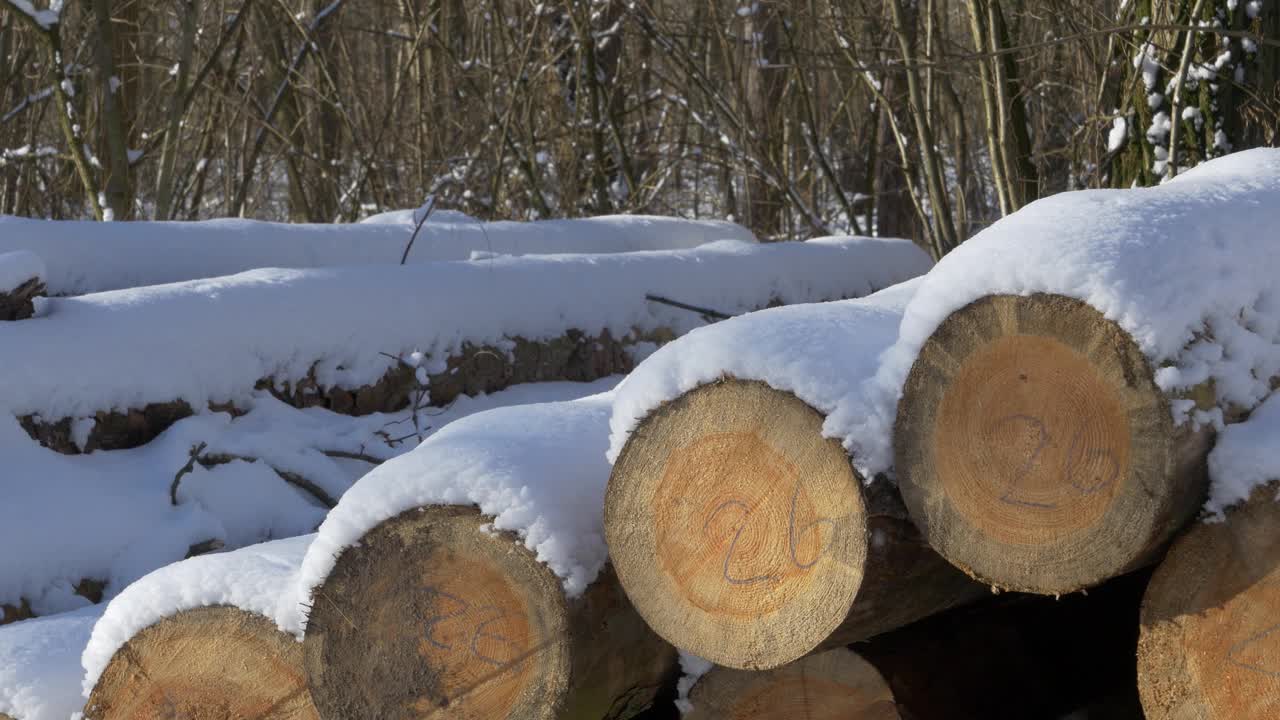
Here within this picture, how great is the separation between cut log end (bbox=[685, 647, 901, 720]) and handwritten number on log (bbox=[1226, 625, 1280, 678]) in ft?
1.69

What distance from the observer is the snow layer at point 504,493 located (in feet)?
5.76

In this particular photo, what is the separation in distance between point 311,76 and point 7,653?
29.8 feet

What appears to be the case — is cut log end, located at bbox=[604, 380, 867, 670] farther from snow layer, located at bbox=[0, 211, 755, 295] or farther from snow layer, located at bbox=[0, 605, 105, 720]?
snow layer, located at bbox=[0, 211, 755, 295]

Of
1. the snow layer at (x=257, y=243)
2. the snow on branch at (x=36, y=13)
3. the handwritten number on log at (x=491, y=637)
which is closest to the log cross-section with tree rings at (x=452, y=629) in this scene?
the handwritten number on log at (x=491, y=637)

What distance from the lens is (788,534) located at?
5.50 ft

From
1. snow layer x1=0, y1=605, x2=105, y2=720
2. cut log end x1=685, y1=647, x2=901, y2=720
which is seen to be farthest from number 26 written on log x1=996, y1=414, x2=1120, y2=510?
snow layer x1=0, y1=605, x2=105, y2=720

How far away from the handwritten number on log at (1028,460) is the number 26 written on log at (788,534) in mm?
230

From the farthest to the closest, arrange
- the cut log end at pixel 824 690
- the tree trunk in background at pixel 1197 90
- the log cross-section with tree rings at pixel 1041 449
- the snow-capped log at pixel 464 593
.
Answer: the tree trunk in background at pixel 1197 90 < the cut log end at pixel 824 690 < the snow-capped log at pixel 464 593 < the log cross-section with tree rings at pixel 1041 449

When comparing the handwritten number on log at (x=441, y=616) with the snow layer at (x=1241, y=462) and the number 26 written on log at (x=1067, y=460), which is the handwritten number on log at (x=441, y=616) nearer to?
the number 26 written on log at (x=1067, y=460)

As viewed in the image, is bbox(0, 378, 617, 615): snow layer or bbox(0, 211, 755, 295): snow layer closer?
bbox(0, 378, 617, 615): snow layer

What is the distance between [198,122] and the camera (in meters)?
10.9

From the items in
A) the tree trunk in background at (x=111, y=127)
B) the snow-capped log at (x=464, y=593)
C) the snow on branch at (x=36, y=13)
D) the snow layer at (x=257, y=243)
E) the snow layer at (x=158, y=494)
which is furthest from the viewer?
the tree trunk in background at (x=111, y=127)

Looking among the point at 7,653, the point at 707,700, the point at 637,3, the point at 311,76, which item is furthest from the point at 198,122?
the point at 707,700

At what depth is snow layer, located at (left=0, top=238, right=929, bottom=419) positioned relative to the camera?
3156mm
